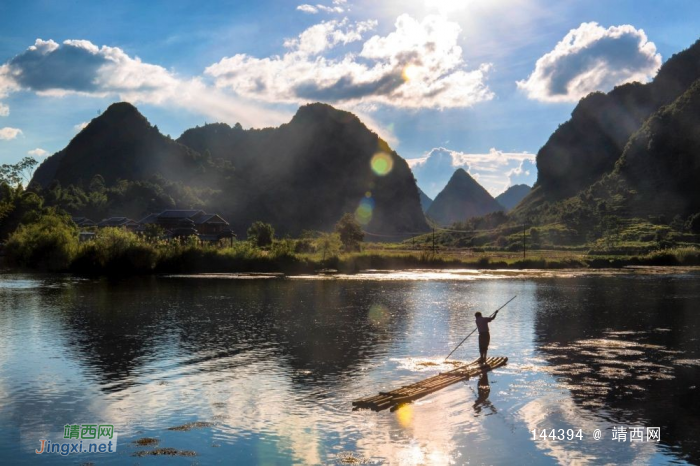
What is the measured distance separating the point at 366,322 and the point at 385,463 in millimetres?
32065

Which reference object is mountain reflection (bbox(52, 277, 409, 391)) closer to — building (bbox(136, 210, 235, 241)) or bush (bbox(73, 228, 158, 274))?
bush (bbox(73, 228, 158, 274))

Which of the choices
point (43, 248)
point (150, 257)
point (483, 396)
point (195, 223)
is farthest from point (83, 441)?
point (195, 223)

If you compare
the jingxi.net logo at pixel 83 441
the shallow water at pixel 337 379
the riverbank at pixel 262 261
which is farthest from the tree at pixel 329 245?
the jingxi.net logo at pixel 83 441

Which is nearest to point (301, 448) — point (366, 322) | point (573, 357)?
point (573, 357)

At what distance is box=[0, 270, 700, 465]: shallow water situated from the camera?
67.8 feet

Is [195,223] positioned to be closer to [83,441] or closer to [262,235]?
[262,235]

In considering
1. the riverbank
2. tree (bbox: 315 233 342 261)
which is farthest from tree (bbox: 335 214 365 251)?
tree (bbox: 315 233 342 261)

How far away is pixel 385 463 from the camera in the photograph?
18969 mm

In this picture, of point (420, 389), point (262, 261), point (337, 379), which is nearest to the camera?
point (420, 389)

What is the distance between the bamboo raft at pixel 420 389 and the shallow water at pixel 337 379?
0.39 m

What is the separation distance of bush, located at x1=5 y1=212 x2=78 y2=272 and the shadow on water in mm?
85183

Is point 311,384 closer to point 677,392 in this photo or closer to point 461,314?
point 677,392

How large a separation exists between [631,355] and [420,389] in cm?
1753

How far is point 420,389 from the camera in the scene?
1029 inches
